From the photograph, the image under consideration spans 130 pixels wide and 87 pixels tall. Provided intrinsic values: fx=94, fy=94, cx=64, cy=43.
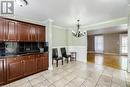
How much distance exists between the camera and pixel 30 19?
→ 441cm

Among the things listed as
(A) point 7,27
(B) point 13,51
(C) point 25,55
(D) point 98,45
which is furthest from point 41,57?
(D) point 98,45

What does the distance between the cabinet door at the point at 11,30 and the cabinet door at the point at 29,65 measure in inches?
35.3

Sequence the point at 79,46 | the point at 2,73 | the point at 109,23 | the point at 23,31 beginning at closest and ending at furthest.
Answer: the point at 2,73 → the point at 23,31 → the point at 109,23 → the point at 79,46

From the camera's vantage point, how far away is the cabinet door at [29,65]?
3.61 meters

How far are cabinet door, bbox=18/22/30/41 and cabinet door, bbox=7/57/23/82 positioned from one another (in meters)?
0.84

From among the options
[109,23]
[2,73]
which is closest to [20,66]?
[2,73]

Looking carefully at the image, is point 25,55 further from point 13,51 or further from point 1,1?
point 1,1

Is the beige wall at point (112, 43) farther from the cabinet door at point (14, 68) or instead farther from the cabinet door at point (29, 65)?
the cabinet door at point (14, 68)

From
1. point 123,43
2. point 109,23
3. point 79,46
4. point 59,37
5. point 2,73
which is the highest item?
point 109,23

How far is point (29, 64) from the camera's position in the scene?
3.74 m

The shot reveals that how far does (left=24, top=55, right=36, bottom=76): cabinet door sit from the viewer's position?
361cm

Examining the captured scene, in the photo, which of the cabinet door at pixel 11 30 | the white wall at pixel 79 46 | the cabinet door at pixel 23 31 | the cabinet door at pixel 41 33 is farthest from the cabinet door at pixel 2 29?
the white wall at pixel 79 46

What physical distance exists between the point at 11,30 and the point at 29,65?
1479 mm

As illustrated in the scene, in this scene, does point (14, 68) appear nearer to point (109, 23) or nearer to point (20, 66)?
point (20, 66)
